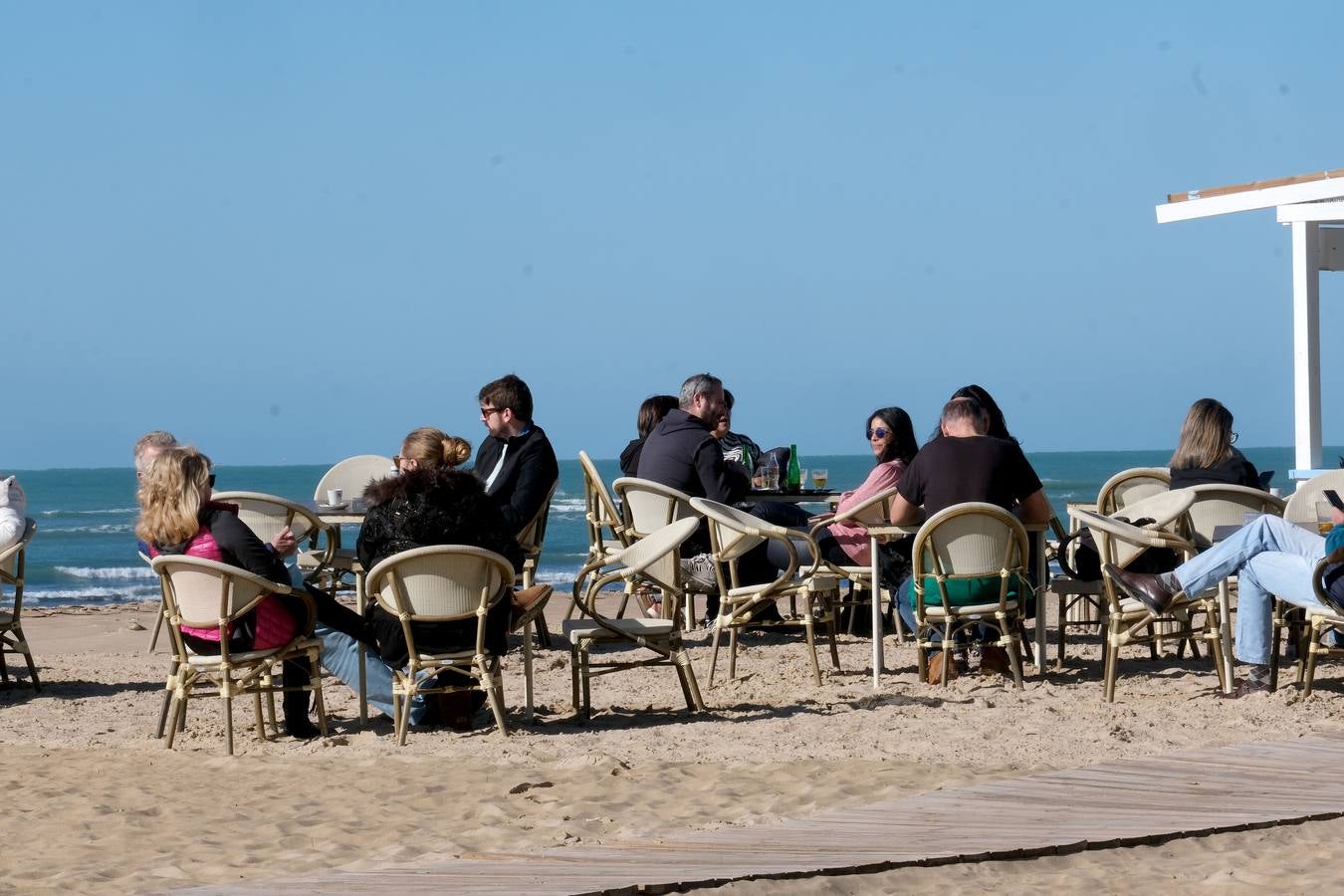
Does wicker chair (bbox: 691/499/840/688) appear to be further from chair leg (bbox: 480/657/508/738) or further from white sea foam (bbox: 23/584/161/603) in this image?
white sea foam (bbox: 23/584/161/603)

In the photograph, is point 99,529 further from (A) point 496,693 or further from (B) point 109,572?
(A) point 496,693

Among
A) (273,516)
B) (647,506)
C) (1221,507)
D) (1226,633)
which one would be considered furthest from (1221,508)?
(273,516)

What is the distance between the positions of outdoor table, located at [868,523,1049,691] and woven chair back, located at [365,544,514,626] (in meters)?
1.60

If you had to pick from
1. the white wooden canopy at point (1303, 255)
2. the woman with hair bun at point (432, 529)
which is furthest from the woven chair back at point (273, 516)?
the white wooden canopy at point (1303, 255)

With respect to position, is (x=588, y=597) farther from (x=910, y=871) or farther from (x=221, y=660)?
(x=910, y=871)

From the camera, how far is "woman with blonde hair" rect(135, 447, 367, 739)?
5.36 metres

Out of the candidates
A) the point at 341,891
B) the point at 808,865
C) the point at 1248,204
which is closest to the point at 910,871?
the point at 808,865

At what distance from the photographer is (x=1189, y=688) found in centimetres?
622

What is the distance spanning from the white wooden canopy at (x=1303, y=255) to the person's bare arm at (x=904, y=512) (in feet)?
15.9

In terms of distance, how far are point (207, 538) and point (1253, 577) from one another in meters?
3.59

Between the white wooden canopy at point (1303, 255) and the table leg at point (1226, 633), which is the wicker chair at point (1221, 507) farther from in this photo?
the white wooden canopy at point (1303, 255)

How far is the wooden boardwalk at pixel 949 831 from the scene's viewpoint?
12.1ft

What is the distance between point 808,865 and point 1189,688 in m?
2.97

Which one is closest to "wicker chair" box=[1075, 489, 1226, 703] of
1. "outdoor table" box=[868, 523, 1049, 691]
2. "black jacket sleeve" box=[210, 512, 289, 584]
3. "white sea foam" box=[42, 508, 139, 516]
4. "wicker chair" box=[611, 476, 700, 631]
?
"outdoor table" box=[868, 523, 1049, 691]
